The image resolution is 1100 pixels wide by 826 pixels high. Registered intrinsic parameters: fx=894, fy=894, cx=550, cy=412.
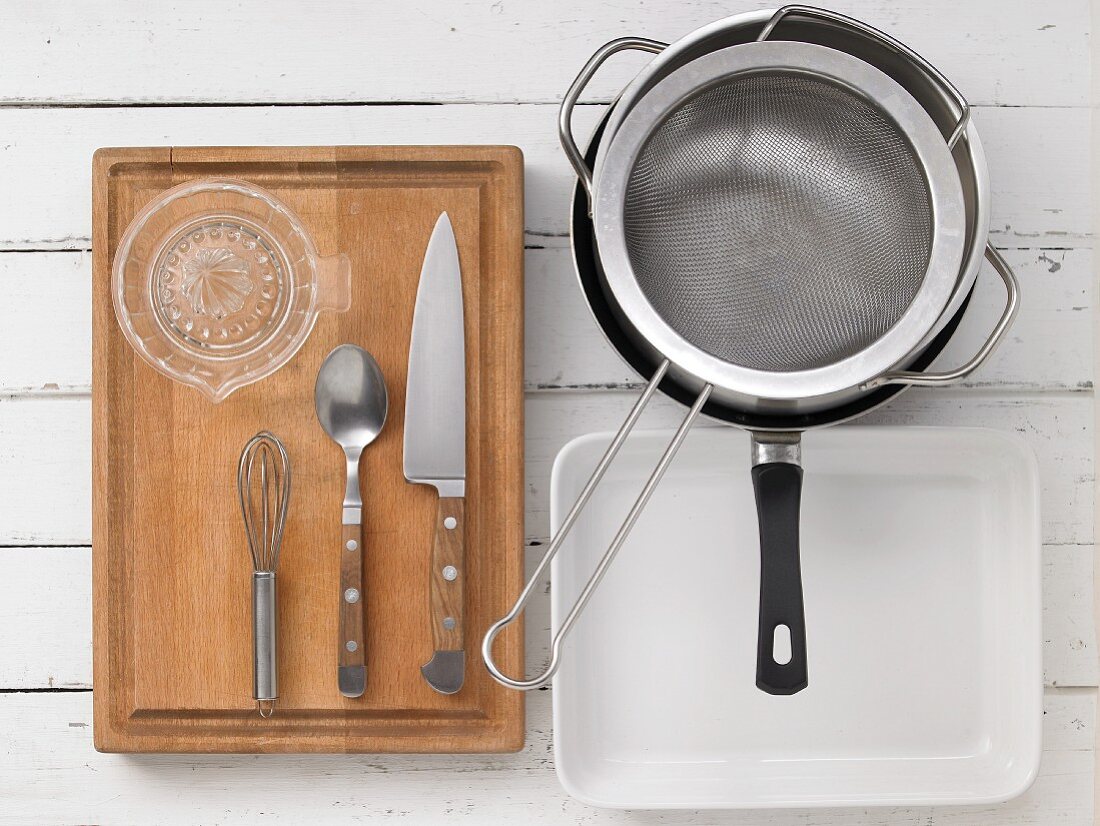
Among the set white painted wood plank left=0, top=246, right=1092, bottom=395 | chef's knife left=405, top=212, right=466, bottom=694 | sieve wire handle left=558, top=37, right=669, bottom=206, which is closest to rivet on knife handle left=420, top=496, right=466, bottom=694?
chef's knife left=405, top=212, right=466, bottom=694

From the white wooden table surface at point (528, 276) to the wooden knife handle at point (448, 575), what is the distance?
0.05 m

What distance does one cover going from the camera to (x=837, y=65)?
48cm

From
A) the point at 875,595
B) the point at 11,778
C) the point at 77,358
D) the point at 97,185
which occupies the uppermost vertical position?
the point at 97,185

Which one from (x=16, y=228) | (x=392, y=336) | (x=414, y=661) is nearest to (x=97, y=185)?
(x=16, y=228)

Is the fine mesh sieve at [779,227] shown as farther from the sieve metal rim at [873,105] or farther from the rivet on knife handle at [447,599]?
the rivet on knife handle at [447,599]

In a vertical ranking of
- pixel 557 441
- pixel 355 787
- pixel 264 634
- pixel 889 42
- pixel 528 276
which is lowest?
pixel 355 787

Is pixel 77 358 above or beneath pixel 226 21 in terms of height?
beneath

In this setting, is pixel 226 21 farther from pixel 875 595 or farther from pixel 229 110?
pixel 875 595

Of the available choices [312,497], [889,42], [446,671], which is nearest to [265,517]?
[312,497]

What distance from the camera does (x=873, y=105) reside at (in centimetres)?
49

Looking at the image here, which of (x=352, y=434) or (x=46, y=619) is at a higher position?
(x=352, y=434)

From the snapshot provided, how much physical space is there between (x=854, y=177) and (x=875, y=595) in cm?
26

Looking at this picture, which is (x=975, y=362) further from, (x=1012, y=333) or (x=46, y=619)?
(x=46, y=619)

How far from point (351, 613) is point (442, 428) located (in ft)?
0.41
